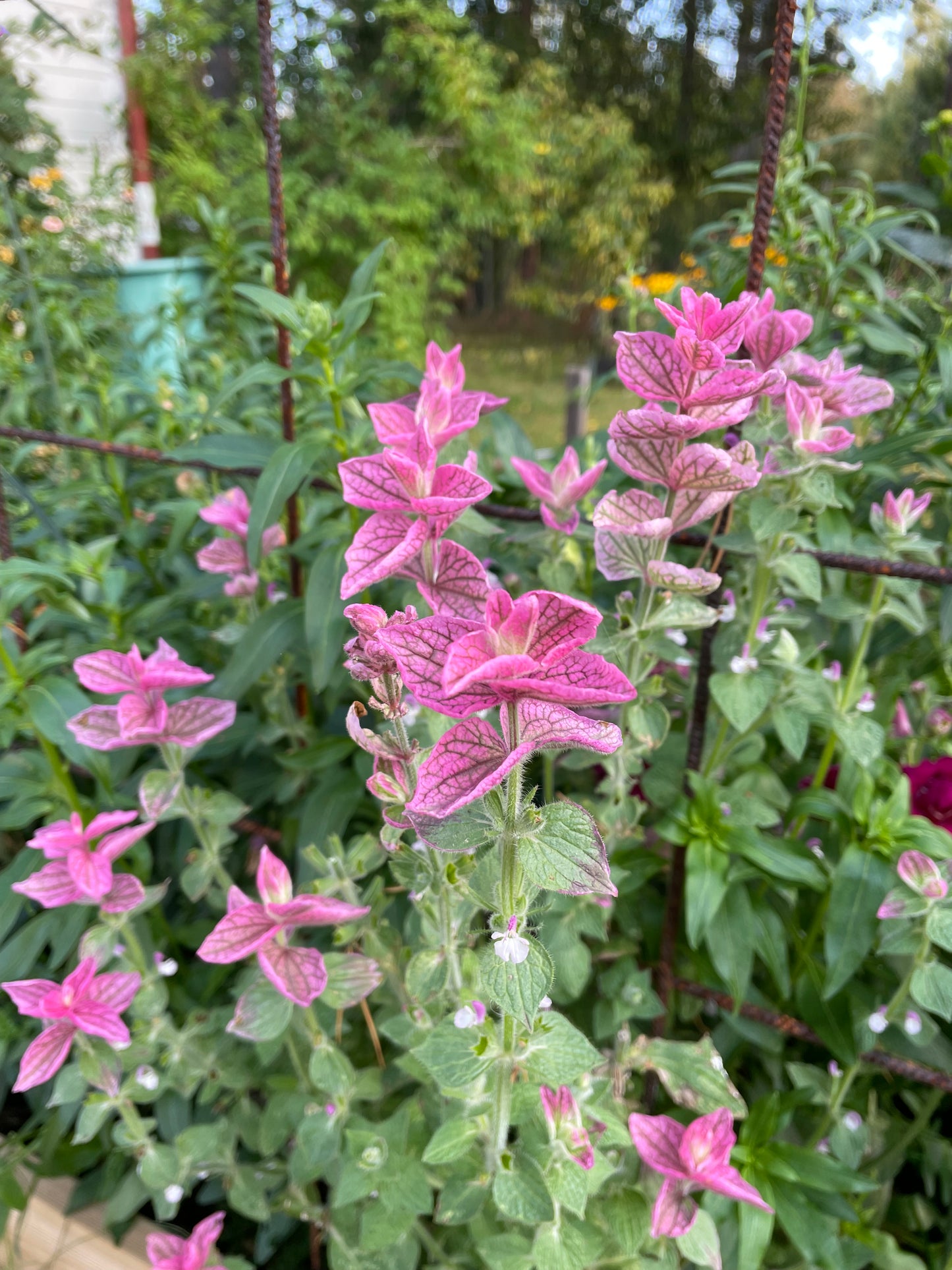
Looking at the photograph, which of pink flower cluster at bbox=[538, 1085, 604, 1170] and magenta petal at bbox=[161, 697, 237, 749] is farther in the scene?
magenta petal at bbox=[161, 697, 237, 749]

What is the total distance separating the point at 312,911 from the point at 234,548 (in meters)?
0.45

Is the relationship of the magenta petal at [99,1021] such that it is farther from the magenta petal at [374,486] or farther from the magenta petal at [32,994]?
the magenta petal at [374,486]

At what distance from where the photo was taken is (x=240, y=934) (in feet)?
2.50

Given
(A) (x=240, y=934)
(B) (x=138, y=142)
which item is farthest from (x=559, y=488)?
(B) (x=138, y=142)

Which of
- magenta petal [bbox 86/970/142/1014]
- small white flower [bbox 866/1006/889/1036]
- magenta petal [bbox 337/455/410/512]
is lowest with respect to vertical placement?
small white flower [bbox 866/1006/889/1036]

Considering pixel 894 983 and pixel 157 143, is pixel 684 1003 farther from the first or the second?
pixel 157 143

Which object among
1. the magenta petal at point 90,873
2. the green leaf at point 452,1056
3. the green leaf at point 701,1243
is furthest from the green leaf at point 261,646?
the green leaf at point 701,1243

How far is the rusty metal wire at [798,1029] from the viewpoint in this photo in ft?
3.01

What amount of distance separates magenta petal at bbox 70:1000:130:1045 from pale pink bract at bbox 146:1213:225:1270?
0.25m

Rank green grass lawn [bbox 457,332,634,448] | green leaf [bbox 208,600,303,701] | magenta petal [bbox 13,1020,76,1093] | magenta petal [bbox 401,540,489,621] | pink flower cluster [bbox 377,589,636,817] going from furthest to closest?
green grass lawn [bbox 457,332,634,448]
green leaf [bbox 208,600,303,701]
magenta petal [bbox 13,1020,76,1093]
magenta petal [bbox 401,540,489,621]
pink flower cluster [bbox 377,589,636,817]

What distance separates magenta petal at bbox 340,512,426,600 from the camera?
627mm

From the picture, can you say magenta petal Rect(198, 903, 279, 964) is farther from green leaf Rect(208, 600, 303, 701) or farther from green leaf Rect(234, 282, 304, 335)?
green leaf Rect(234, 282, 304, 335)

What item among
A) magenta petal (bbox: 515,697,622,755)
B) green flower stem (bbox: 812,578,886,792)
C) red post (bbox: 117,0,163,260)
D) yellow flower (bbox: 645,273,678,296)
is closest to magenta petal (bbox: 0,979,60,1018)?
magenta petal (bbox: 515,697,622,755)

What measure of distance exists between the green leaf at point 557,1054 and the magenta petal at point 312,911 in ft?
0.60
